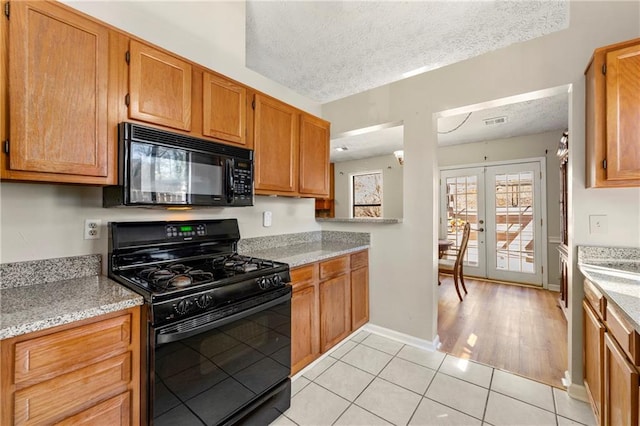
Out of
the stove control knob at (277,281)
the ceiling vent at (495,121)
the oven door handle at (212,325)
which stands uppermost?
the ceiling vent at (495,121)

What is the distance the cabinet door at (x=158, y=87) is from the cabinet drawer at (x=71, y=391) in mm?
1186

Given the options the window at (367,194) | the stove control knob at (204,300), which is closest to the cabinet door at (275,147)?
the stove control knob at (204,300)

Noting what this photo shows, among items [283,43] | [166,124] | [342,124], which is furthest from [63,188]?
[342,124]

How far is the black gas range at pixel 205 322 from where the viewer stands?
3.98 ft

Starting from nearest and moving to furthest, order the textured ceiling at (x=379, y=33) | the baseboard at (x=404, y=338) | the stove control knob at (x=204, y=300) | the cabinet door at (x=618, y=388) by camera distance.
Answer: the cabinet door at (x=618, y=388) → the stove control knob at (x=204, y=300) → the textured ceiling at (x=379, y=33) → the baseboard at (x=404, y=338)

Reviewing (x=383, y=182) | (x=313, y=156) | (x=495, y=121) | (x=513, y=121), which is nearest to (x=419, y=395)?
(x=313, y=156)

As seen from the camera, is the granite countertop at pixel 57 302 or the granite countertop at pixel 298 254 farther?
the granite countertop at pixel 298 254

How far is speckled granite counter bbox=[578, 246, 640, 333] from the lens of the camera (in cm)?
112

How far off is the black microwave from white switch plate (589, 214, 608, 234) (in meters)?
2.31

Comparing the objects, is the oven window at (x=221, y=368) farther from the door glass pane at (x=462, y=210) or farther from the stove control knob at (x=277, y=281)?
the door glass pane at (x=462, y=210)

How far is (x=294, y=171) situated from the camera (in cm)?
243

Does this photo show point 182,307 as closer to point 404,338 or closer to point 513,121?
point 404,338

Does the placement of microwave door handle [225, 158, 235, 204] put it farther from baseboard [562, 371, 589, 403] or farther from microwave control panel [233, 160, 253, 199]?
baseboard [562, 371, 589, 403]

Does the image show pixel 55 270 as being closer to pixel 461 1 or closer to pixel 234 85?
pixel 234 85
